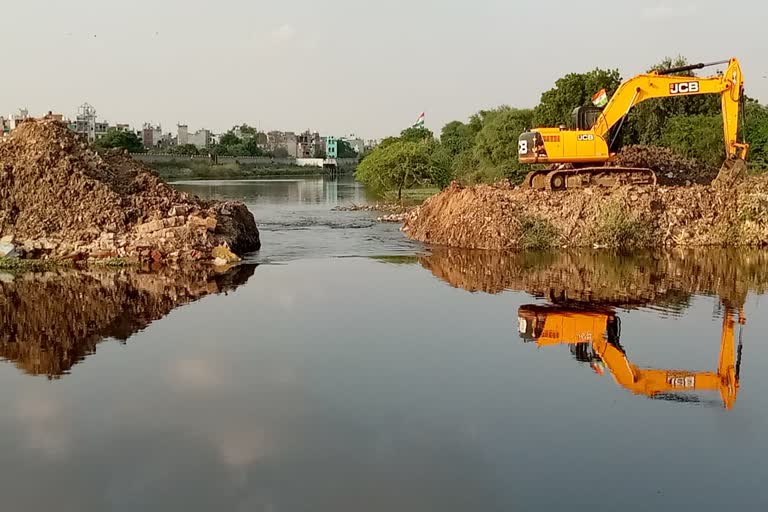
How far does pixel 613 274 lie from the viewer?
56.3ft

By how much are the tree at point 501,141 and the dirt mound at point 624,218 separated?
Result: 18.0 metres

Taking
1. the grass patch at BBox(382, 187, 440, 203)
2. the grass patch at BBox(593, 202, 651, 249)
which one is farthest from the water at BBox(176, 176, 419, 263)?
the grass patch at BBox(382, 187, 440, 203)

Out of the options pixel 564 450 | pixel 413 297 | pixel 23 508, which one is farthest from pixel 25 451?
pixel 413 297

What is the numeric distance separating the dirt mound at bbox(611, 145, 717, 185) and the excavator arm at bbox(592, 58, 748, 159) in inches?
152

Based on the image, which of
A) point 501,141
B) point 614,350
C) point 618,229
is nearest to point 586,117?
point 618,229

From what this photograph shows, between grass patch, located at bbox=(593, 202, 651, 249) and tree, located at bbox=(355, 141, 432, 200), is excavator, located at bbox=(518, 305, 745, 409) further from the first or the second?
tree, located at bbox=(355, 141, 432, 200)

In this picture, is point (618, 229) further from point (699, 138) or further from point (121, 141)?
point (121, 141)

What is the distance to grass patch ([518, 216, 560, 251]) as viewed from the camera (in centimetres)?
2167

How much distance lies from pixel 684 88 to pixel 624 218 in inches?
205

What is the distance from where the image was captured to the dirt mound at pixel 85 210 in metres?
19.9

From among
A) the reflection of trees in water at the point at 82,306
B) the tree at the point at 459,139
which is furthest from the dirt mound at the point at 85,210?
the tree at the point at 459,139

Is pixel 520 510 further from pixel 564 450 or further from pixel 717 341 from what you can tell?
pixel 717 341

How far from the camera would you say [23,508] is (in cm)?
611

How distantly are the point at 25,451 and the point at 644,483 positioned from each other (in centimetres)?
569
